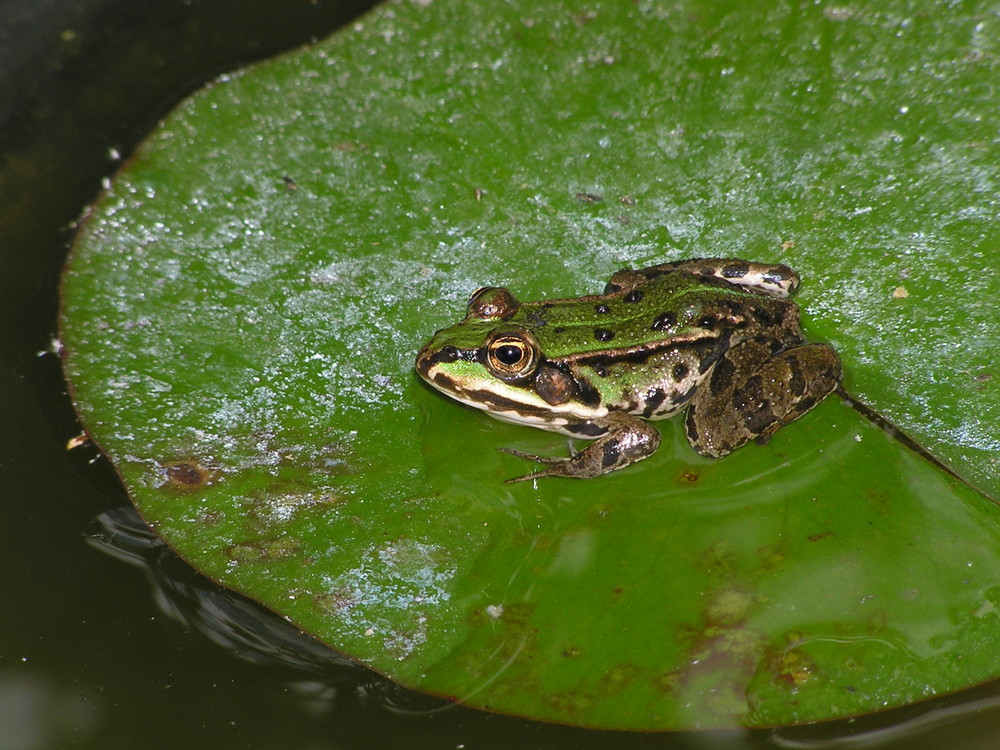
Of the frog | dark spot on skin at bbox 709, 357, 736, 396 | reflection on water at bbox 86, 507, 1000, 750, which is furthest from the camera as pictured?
dark spot on skin at bbox 709, 357, 736, 396

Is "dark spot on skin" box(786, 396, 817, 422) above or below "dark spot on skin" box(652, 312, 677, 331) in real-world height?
below

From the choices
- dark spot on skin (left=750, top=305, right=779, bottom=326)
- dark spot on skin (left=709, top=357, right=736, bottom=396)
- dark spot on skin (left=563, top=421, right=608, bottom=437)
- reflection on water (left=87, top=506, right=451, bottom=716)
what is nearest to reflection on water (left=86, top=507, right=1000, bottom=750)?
reflection on water (left=87, top=506, right=451, bottom=716)

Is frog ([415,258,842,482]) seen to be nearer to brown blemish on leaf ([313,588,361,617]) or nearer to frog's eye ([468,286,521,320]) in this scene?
frog's eye ([468,286,521,320])

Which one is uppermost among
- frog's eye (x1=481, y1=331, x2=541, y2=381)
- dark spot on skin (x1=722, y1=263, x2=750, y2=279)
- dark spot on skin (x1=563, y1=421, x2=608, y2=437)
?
dark spot on skin (x1=722, y1=263, x2=750, y2=279)

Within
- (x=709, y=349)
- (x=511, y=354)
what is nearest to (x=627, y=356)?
(x=709, y=349)

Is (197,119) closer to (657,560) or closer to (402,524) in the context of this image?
(402,524)

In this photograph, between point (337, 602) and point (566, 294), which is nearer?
point (337, 602)

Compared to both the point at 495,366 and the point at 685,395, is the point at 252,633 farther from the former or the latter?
the point at 685,395

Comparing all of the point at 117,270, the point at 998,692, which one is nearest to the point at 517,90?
the point at 117,270
